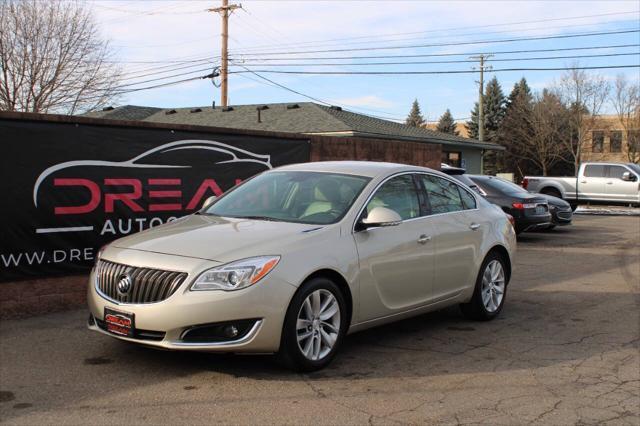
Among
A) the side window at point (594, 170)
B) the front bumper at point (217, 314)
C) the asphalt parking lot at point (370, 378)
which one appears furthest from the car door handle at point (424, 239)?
the side window at point (594, 170)

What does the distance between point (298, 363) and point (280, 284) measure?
661 millimetres

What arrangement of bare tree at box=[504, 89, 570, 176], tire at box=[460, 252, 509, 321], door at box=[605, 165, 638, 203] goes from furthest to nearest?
bare tree at box=[504, 89, 570, 176] → door at box=[605, 165, 638, 203] → tire at box=[460, 252, 509, 321]

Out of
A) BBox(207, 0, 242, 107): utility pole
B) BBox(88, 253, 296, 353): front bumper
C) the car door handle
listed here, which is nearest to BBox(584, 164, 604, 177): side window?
Result: BBox(207, 0, 242, 107): utility pole

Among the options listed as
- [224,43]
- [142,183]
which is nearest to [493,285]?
[142,183]

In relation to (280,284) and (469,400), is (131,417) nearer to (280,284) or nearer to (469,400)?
(280,284)

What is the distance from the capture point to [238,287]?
4.71 metres

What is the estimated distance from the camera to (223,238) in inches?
203

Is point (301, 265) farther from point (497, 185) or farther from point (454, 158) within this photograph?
point (454, 158)

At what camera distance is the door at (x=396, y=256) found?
558cm

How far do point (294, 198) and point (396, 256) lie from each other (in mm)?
1055

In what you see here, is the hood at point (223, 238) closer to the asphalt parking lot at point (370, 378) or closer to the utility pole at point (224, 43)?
the asphalt parking lot at point (370, 378)

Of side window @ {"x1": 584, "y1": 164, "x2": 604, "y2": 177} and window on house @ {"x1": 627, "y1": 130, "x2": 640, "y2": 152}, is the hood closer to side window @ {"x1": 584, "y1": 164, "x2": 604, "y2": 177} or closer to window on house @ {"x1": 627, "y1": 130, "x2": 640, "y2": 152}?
side window @ {"x1": 584, "y1": 164, "x2": 604, "y2": 177}

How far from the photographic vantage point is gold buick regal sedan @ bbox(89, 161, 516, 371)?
15.5 ft

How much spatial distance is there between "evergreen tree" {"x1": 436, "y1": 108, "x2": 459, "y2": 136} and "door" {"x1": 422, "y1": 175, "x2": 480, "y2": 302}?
75.0 m
